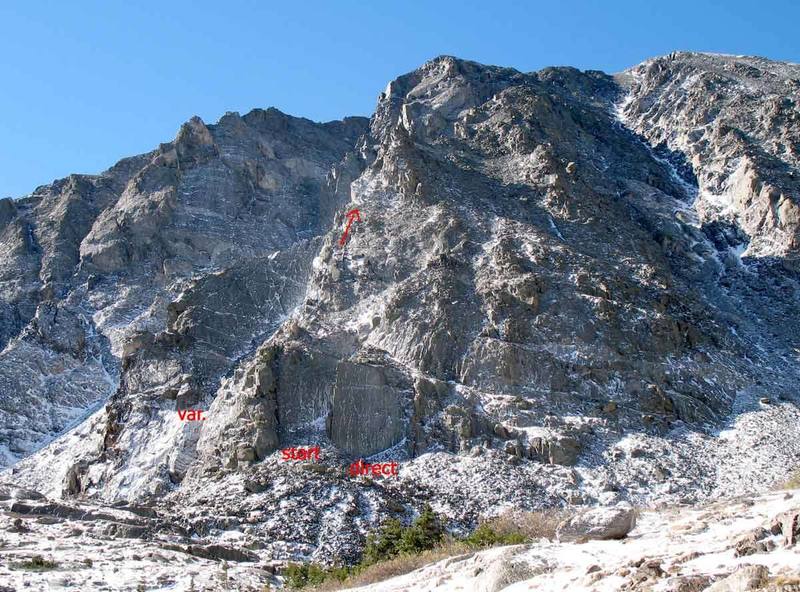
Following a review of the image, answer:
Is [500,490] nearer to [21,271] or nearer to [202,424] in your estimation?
[202,424]

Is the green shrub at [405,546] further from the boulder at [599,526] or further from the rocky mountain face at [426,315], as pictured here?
the boulder at [599,526]

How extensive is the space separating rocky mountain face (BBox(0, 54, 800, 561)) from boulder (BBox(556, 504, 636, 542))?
535 inches

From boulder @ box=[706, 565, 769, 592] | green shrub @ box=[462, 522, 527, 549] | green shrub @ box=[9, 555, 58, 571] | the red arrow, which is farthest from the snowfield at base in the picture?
the red arrow

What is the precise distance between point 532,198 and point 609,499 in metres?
30.4

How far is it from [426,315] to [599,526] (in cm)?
2824

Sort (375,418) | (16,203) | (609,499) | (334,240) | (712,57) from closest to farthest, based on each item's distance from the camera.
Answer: (609,499) → (375,418) → (334,240) → (16,203) → (712,57)

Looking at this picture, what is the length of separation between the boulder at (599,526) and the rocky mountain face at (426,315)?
13.6 meters

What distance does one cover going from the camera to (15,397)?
57531 mm

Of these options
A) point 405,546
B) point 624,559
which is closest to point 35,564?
point 405,546

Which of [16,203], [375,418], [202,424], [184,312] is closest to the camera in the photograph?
[375,418]

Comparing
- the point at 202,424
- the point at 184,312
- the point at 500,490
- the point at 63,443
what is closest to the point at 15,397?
the point at 63,443

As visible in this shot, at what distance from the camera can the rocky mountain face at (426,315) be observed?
131ft

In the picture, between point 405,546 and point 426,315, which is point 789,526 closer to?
point 405,546

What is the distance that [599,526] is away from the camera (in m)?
21.3
